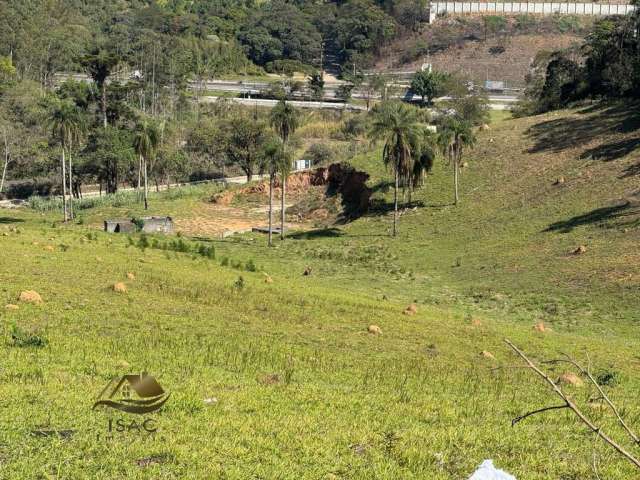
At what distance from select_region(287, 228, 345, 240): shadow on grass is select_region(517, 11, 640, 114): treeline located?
2909 cm

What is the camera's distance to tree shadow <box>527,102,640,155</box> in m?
51.8

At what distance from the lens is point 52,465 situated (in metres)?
7.74

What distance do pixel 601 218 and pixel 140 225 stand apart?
29.3 m

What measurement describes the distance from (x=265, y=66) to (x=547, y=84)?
97.0 metres

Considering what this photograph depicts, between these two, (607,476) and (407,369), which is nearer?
(607,476)

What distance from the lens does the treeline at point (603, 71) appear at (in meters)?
60.3

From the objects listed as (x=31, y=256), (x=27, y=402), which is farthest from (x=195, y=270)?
(x=27, y=402)

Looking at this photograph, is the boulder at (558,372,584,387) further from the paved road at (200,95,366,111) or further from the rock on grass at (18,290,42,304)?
the paved road at (200,95,366,111)

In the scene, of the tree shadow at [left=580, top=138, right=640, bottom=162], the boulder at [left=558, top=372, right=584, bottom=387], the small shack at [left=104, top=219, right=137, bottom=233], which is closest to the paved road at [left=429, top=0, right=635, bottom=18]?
the tree shadow at [left=580, top=138, right=640, bottom=162]

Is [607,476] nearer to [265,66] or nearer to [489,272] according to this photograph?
[489,272]

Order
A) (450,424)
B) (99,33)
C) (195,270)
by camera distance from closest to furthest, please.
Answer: (450,424) → (195,270) → (99,33)

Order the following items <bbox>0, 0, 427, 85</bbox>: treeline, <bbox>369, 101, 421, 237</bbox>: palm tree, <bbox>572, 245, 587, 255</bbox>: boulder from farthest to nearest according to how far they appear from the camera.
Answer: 1. <bbox>0, 0, 427, 85</bbox>: treeline
2. <bbox>369, 101, 421, 237</bbox>: palm tree
3. <bbox>572, 245, 587, 255</bbox>: boulder

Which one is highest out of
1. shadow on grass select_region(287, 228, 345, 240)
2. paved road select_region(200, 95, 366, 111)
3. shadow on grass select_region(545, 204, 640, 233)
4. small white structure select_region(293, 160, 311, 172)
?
paved road select_region(200, 95, 366, 111)

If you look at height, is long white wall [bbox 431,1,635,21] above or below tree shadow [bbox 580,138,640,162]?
above
